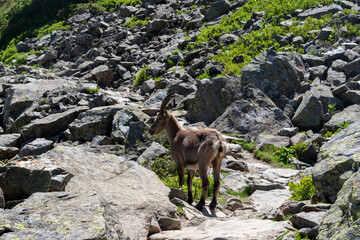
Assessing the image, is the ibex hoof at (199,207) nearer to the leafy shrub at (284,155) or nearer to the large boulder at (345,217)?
the large boulder at (345,217)

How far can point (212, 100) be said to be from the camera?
20.3 meters

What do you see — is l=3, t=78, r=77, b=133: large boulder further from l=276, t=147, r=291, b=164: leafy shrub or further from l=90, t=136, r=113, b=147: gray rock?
l=276, t=147, r=291, b=164: leafy shrub

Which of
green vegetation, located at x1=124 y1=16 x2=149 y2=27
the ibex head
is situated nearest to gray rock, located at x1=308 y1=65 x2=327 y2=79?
the ibex head

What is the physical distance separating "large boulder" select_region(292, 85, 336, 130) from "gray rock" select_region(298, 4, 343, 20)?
10.00 meters

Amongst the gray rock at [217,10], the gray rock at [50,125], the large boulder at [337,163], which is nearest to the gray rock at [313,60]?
Answer: the gray rock at [50,125]

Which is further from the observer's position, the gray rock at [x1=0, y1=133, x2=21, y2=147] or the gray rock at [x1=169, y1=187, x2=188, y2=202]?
the gray rock at [x1=0, y1=133, x2=21, y2=147]

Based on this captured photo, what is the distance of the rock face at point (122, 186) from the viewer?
26.6 ft

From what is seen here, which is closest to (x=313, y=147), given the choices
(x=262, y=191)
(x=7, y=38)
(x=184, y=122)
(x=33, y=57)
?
(x=262, y=191)

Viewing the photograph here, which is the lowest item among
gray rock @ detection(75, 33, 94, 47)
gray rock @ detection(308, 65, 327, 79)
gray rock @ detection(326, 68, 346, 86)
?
gray rock @ detection(326, 68, 346, 86)

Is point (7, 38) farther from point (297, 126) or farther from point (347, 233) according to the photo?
point (347, 233)

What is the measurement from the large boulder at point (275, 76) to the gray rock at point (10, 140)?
11.2 meters

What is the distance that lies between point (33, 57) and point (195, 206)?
2994 centimetres

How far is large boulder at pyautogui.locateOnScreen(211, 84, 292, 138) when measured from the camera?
18641mm

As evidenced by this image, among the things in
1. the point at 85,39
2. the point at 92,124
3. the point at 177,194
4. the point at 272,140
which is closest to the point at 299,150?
the point at 272,140
